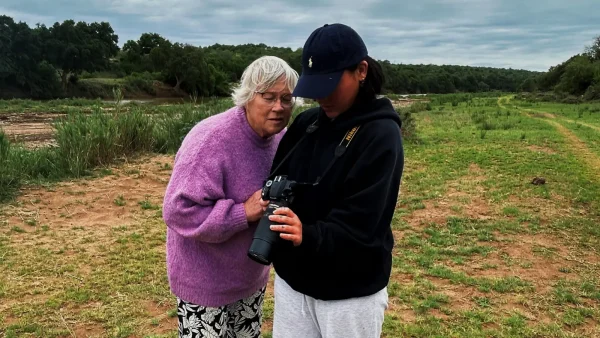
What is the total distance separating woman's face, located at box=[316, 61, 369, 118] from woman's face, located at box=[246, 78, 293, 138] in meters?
0.29

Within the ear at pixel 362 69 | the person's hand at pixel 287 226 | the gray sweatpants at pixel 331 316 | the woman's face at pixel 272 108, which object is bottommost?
the gray sweatpants at pixel 331 316

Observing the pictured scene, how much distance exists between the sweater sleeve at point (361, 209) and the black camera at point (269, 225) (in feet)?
0.30

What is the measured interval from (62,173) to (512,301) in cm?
679

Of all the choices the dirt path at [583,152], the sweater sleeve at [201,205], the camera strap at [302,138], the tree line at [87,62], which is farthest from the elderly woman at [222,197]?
the tree line at [87,62]

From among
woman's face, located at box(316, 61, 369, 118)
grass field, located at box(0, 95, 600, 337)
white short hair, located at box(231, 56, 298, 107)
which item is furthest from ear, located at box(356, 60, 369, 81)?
grass field, located at box(0, 95, 600, 337)

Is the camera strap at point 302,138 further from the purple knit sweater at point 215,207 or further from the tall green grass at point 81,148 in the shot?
the tall green grass at point 81,148

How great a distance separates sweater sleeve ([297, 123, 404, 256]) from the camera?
4.53ft

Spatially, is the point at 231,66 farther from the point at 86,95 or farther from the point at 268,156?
the point at 268,156

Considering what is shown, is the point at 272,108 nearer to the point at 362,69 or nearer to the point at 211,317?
the point at 362,69

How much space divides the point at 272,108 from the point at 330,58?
0.40m

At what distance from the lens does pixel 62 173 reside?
7.81 m

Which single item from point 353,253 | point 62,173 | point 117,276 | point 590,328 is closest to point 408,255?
point 590,328

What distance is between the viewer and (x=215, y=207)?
1.73 meters

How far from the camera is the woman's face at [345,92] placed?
1.49 meters
